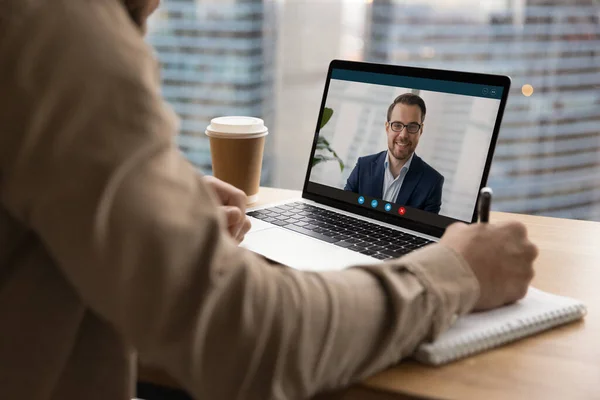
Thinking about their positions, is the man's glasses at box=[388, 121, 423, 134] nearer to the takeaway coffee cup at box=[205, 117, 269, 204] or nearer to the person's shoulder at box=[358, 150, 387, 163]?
the person's shoulder at box=[358, 150, 387, 163]

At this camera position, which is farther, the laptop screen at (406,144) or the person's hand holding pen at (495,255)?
the laptop screen at (406,144)

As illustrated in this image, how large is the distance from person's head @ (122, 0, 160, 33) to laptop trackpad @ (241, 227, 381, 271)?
1.33 ft

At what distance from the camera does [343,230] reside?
110 cm

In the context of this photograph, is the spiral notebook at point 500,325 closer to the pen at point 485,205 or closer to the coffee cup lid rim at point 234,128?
the pen at point 485,205

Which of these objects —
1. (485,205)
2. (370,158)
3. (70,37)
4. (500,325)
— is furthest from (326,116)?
(70,37)

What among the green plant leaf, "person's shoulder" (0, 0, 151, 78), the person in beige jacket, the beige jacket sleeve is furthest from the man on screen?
"person's shoulder" (0, 0, 151, 78)

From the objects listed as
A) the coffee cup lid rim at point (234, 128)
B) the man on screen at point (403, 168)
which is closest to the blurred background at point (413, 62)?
the coffee cup lid rim at point (234, 128)

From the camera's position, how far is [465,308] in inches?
28.6

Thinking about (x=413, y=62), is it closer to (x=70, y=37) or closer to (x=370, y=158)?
(x=370, y=158)

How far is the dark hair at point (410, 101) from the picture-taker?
1.13m

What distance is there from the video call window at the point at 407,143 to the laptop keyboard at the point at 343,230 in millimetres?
56

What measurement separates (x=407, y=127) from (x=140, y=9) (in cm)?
60

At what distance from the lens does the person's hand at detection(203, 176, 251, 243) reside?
962mm

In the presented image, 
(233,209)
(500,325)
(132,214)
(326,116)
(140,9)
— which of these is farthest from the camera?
(326,116)
